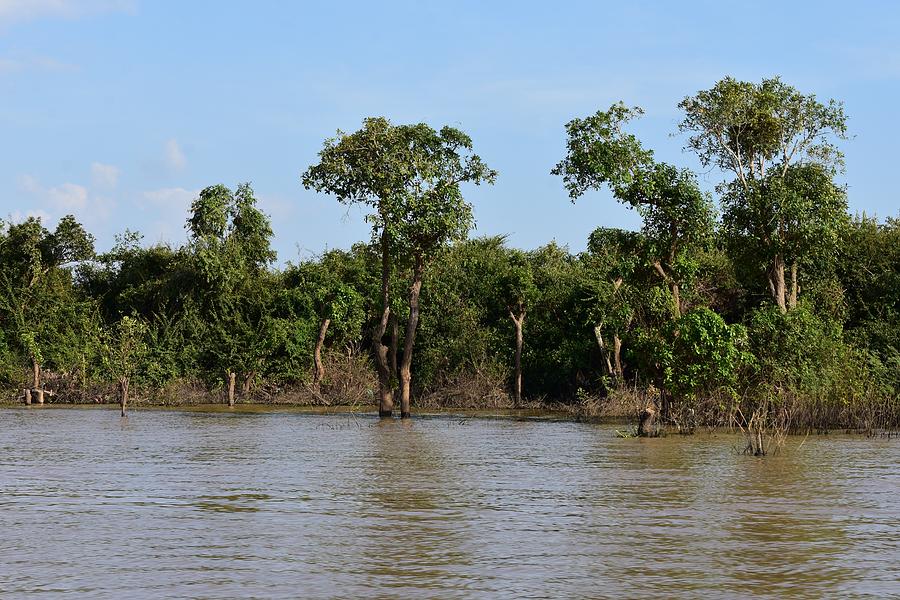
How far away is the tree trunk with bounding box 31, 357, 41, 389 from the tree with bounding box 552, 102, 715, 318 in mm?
21669

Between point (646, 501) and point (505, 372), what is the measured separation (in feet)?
90.5

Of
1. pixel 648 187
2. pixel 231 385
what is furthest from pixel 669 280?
pixel 231 385

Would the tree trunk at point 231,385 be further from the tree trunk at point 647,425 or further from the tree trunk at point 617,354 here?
the tree trunk at point 647,425

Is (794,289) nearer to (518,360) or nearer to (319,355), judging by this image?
(518,360)

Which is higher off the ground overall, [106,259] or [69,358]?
[106,259]

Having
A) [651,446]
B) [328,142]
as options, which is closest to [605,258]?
[328,142]

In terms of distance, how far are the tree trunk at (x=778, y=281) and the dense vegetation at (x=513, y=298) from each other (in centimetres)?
7

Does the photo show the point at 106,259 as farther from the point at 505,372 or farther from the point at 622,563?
the point at 622,563

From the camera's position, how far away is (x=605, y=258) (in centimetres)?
4006

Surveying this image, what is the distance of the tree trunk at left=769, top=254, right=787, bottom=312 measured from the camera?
1357 inches

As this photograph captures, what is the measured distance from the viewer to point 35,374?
43.6 m

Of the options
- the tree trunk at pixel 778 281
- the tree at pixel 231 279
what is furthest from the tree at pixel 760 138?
the tree at pixel 231 279

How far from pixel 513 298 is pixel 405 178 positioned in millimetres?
9462

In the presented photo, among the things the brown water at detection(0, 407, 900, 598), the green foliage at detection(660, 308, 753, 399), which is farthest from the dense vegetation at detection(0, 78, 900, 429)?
the brown water at detection(0, 407, 900, 598)
